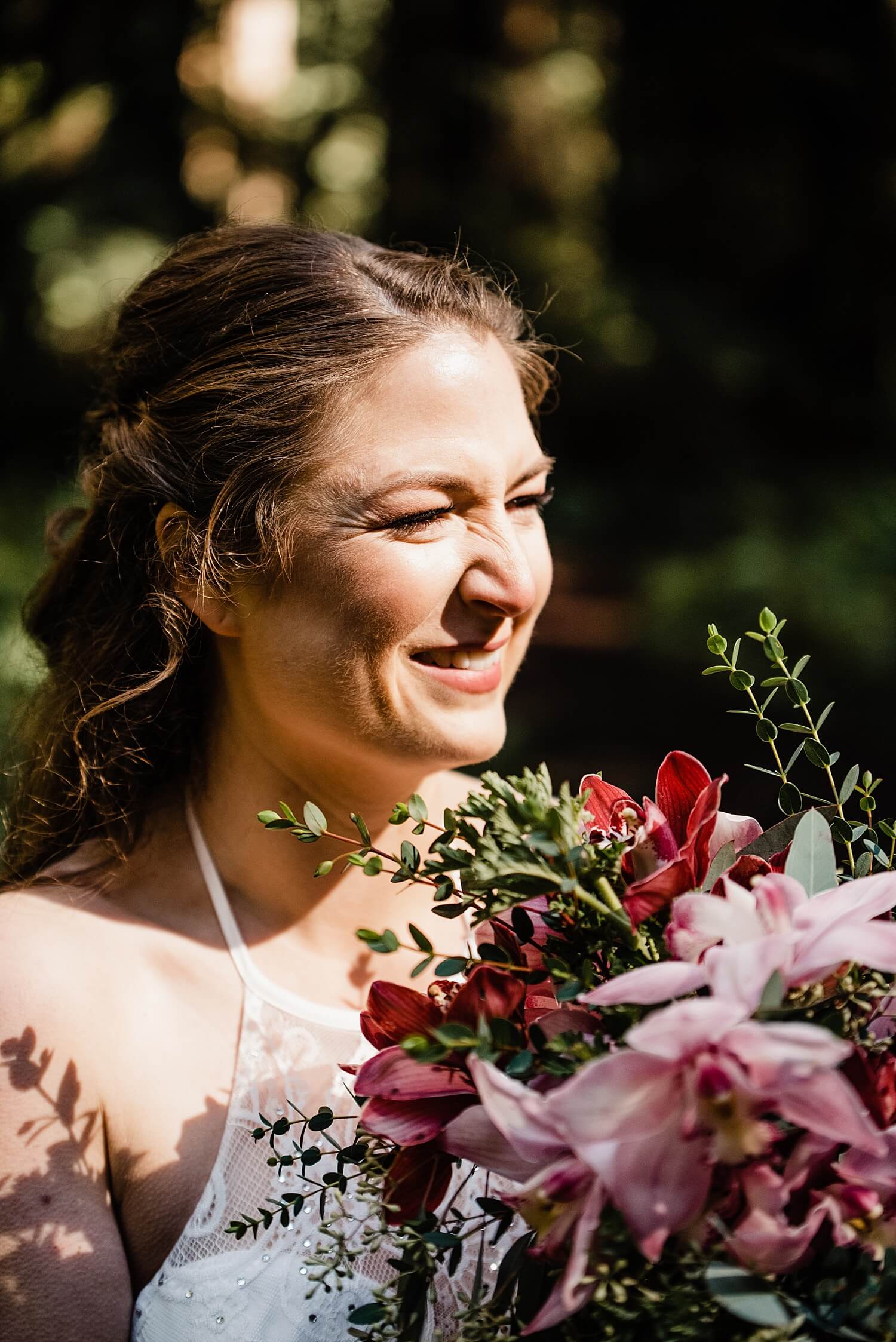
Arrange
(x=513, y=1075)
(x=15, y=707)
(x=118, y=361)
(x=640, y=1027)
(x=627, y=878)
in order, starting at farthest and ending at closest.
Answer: (x=15, y=707), (x=118, y=361), (x=627, y=878), (x=513, y=1075), (x=640, y=1027)

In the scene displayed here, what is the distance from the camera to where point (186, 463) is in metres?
1.81

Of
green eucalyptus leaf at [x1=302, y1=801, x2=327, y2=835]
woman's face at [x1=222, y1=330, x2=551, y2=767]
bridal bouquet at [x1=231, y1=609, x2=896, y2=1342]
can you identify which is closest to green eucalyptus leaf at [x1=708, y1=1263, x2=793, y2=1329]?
bridal bouquet at [x1=231, y1=609, x2=896, y2=1342]

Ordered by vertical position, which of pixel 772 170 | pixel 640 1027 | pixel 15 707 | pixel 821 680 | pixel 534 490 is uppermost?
pixel 640 1027

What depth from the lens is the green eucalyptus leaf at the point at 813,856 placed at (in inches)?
39.3

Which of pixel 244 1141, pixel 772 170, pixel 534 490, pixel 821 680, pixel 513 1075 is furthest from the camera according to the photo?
pixel 772 170

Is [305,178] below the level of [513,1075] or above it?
below

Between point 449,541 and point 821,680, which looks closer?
point 449,541

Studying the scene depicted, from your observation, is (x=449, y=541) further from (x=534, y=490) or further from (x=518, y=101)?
(x=518, y=101)

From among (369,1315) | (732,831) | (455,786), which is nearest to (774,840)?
(732,831)

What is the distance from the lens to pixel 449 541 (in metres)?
1.64

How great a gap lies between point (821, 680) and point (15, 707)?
5.11 m

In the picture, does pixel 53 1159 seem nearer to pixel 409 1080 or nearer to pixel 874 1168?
pixel 409 1080

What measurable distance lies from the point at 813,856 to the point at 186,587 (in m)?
1.10

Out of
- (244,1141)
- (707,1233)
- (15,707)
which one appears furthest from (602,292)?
(707,1233)
